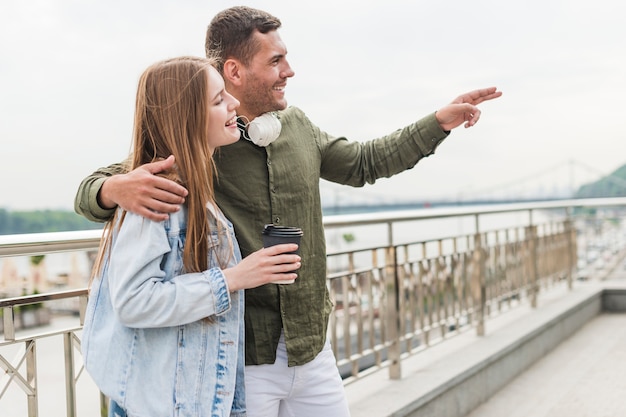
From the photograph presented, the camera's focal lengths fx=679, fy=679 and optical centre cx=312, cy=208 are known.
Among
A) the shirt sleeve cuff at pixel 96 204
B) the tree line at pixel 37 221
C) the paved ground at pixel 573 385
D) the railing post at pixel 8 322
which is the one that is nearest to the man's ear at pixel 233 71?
the shirt sleeve cuff at pixel 96 204

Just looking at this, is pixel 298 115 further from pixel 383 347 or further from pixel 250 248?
pixel 383 347

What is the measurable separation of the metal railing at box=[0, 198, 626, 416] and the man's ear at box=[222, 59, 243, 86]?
1.45 ft

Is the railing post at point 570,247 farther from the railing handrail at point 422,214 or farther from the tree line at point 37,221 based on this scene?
the tree line at point 37,221

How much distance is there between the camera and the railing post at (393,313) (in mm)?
2588

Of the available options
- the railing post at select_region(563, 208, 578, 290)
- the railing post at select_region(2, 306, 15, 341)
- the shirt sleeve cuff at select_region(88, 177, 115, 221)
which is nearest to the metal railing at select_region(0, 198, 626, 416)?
the railing post at select_region(2, 306, 15, 341)

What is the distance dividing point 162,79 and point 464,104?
0.69 meters

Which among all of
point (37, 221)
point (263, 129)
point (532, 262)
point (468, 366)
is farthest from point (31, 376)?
point (37, 221)

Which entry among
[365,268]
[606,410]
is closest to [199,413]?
[365,268]

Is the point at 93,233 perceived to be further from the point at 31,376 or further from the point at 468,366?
the point at 468,366

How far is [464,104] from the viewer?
1408 mm

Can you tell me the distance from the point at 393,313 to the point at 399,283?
131 mm

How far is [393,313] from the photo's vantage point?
2.61 meters

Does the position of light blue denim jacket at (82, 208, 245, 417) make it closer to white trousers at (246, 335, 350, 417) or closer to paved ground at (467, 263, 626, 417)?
white trousers at (246, 335, 350, 417)

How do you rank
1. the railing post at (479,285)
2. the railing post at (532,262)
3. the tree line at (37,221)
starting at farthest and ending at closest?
the tree line at (37,221)
the railing post at (532,262)
the railing post at (479,285)
